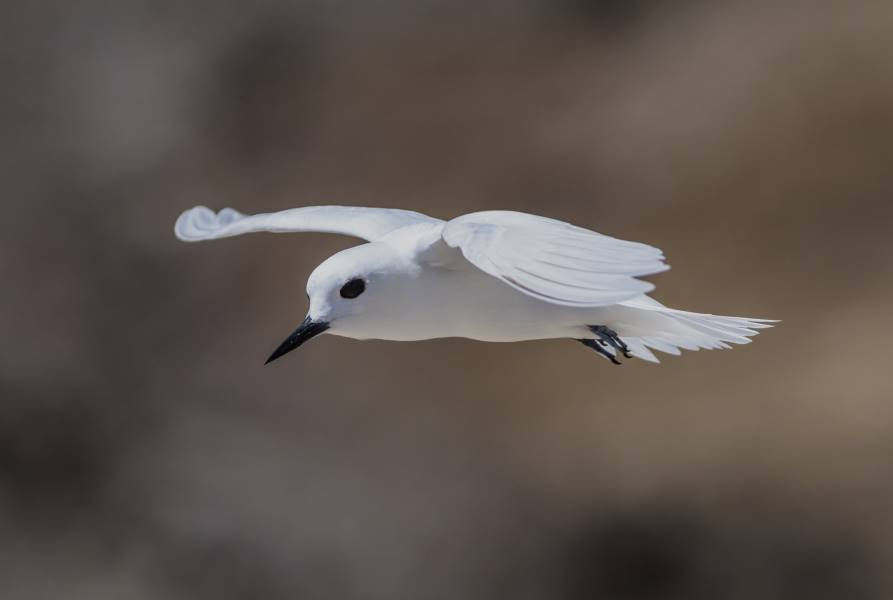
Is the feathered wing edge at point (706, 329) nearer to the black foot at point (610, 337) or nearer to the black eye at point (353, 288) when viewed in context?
the black foot at point (610, 337)

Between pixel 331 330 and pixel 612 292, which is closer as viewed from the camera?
pixel 612 292

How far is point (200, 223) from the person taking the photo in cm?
169

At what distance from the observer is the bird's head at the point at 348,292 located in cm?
113

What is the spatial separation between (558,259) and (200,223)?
87 cm

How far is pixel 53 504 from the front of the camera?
11.6 feet

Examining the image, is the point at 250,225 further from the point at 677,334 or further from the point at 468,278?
the point at 677,334

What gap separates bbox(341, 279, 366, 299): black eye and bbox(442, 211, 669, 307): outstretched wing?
0.13m

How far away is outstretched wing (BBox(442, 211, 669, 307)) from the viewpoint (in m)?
0.87

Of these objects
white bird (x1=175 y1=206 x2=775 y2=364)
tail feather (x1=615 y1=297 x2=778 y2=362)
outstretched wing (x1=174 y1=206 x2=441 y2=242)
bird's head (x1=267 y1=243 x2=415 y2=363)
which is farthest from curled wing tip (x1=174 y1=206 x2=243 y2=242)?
tail feather (x1=615 y1=297 x2=778 y2=362)

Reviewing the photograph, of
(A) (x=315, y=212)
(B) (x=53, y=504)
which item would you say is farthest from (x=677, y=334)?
(B) (x=53, y=504)

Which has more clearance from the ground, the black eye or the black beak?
the black eye

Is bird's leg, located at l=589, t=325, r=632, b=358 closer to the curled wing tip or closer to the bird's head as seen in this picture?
the bird's head

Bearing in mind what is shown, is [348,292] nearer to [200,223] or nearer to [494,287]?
[494,287]

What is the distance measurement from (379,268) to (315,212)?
0.37 metres
